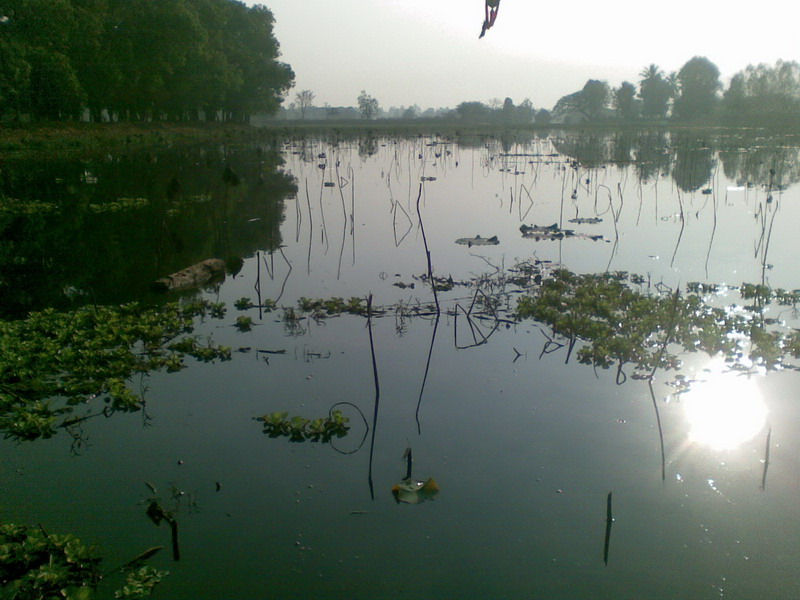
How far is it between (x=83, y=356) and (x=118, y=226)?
20.1ft

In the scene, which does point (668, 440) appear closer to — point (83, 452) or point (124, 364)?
point (83, 452)

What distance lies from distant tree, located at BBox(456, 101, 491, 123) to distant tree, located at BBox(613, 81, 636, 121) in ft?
52.9

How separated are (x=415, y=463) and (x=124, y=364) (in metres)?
2.44

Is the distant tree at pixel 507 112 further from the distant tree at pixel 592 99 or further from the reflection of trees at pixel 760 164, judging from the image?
the reflection of trees at pixel 760 164

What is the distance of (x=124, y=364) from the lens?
15.6 feet

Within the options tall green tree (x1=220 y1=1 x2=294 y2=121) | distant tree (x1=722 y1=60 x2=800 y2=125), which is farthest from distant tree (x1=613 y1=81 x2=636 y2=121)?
tall green tree (x1=220 y1=1 x2=294 y2=121)

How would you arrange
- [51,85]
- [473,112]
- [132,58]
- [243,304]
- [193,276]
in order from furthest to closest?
[473,112] → [132,58] → [51,85] → [193,276] → [243,304]

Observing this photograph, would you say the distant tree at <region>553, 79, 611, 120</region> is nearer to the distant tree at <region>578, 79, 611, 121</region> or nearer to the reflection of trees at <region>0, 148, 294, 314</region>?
the distant tree at <region>578, 79, 611, 121</region>

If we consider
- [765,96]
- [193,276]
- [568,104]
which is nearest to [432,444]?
[193,276]

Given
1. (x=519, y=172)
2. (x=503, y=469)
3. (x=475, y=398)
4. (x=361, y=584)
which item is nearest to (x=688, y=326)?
(x=475, y=398)

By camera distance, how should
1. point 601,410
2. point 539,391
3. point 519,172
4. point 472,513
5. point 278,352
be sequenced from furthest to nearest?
1. point 519,172
2. point 278,352
3. point 539,391
4. point 601,410
5. point 472,513

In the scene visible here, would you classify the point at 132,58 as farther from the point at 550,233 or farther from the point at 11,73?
the point at 550,233

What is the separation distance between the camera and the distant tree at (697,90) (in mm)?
66938

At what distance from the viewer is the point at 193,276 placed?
283 inches
